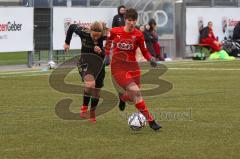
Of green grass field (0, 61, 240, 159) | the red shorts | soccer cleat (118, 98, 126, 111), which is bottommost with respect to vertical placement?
green grass field (0, 61, 240, 159)

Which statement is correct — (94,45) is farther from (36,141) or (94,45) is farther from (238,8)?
(238,8)

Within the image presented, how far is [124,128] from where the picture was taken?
505 inches

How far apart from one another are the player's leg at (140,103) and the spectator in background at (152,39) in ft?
60.1

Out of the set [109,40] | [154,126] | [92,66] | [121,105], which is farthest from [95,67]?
[154,126]

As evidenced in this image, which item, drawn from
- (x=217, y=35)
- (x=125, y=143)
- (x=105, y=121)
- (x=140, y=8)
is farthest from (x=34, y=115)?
(x=217, y=35)

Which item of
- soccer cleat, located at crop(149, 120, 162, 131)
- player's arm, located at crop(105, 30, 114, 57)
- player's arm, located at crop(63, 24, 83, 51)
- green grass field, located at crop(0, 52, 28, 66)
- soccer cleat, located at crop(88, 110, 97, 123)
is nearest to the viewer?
soccer cleat, located at crop(149, 120, 162, 131)

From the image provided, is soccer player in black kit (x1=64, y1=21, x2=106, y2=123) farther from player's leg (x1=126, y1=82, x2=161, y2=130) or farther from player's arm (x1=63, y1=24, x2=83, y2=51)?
player's leg (x1=126, y1=82, x2=161, y2=130)

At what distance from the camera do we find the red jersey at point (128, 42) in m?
13.1

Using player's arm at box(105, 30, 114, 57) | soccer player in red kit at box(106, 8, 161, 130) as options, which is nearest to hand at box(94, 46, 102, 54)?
player's arm at box(105, 30, 114, 57)

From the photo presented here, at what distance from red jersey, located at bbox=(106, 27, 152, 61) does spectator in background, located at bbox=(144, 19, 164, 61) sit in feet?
59.1

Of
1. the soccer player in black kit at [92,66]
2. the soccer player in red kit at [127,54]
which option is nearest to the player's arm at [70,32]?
the soccer player in black kit at [92,66]

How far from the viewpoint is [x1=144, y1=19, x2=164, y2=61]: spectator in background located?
3139 cm

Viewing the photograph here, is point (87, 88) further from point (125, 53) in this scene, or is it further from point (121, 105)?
point (125, 53)

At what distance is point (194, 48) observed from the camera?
35.7 metres
